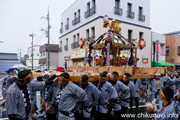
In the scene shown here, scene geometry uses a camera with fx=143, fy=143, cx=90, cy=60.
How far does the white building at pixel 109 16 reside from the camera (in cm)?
1625

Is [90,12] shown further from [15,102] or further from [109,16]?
[15,102]

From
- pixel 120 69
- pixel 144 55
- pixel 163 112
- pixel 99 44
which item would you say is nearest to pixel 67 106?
pixel 163 112

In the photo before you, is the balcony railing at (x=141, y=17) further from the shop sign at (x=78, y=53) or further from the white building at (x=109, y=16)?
the shop sign at (x=78, y=53)

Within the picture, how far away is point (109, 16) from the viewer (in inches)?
652

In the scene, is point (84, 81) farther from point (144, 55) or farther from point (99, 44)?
point (144, 55)

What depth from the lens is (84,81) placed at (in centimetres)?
421

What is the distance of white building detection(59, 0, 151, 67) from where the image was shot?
16250mm

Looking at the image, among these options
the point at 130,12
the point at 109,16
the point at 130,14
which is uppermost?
the point at 130,12

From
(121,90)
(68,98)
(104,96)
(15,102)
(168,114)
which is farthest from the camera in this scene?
(121,90)

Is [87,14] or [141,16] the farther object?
[141,16]

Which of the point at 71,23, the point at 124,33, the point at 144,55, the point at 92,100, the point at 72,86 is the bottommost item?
the point at 92,100

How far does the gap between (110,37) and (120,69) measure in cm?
223

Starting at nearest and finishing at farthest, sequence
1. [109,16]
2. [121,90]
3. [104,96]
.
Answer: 1. [104,96]
2. [121,90]
3. [109,16]

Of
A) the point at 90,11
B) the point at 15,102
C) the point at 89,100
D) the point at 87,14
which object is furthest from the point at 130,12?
the point at 15,102
